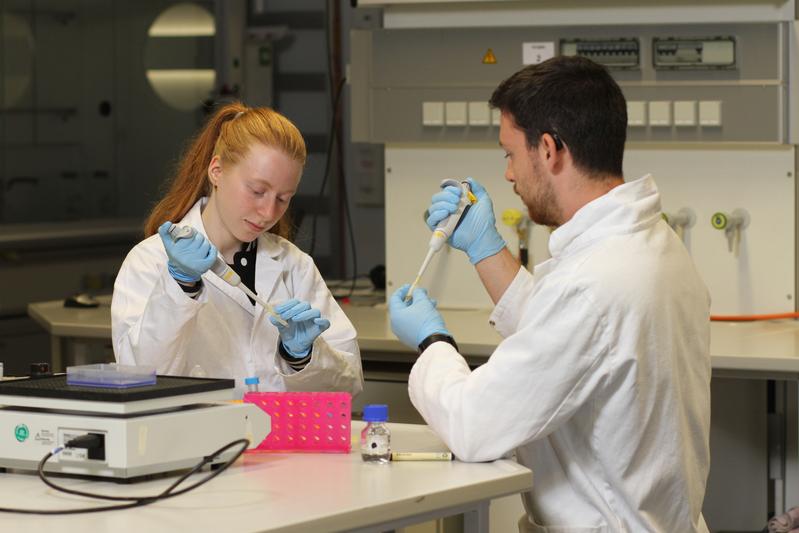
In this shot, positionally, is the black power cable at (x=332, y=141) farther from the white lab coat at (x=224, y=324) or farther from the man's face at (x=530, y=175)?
the man's face at (x=530, y=175)

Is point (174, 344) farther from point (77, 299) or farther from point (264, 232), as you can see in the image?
point (77, 299)

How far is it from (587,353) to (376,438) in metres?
0.33

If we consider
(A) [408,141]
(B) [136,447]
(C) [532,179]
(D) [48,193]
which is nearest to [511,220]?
(A) [408,141]

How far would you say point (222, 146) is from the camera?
217 cm

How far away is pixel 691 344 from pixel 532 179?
0.35 m

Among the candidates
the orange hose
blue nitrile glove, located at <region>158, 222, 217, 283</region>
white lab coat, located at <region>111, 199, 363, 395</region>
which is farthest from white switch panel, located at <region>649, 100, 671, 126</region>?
blue nitrile glove, located at <region>158, 222, 217, 283</region>

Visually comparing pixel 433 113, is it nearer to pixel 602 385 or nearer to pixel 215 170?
pixel 215 170

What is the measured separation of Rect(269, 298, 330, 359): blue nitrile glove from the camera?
6.38 ft

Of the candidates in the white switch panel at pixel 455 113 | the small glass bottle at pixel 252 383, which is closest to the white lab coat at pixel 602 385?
the small glass bottle at pixel 252 383

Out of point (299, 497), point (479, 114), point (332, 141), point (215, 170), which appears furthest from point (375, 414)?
point (332, 141)

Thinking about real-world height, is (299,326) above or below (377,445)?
above

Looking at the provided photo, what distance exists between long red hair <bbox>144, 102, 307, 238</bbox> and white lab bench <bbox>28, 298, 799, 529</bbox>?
2.07 ft

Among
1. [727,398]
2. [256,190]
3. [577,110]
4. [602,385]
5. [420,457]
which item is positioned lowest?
[727,398]

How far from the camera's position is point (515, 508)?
2.43m
